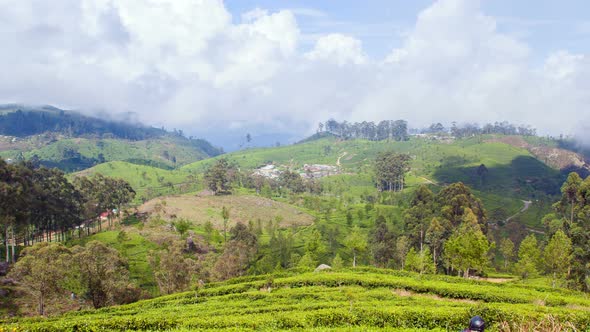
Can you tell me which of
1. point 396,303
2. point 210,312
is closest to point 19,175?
point 210,312

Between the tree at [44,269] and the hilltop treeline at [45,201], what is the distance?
21243 millimetres

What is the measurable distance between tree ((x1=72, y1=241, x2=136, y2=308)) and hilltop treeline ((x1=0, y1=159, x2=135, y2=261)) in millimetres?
22258

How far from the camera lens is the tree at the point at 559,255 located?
48438 mm

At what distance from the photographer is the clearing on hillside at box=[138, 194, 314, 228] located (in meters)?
110

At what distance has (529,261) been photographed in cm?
5819

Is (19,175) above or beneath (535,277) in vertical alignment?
above

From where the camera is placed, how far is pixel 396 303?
3144 cm

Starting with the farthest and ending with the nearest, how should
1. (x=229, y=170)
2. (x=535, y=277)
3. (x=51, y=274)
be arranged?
(x=229, y=170)
(x=535, y=277)
(x=51, y=274)

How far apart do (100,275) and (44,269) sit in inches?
247

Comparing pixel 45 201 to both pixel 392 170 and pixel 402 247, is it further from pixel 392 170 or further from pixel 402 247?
pixel 392 170

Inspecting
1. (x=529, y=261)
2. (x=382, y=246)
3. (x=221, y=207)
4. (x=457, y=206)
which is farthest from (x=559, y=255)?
(x=221, y=207)

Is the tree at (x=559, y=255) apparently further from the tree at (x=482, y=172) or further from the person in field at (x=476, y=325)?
the tree at (x=482, y=172)

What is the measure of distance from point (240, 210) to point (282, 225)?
19.6 m

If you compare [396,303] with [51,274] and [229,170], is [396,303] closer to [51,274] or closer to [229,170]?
[51,274]
